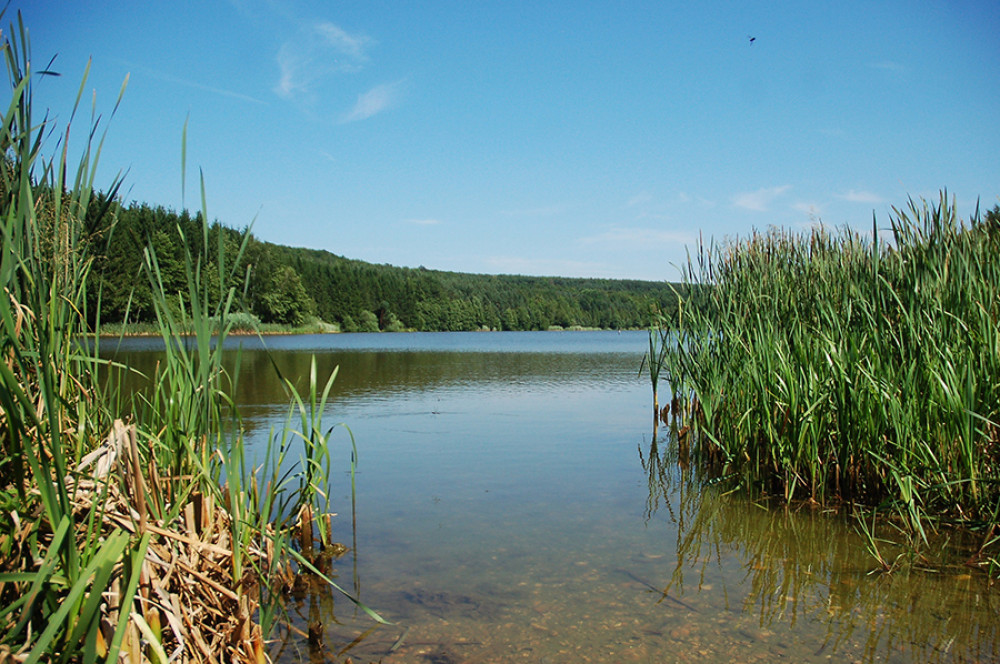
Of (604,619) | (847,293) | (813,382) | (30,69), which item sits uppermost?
(30,69)

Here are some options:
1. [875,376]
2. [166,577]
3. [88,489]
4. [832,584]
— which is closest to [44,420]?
[88,489]

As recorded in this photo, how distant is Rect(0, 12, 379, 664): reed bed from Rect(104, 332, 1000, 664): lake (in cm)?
97

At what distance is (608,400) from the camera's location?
1291cm

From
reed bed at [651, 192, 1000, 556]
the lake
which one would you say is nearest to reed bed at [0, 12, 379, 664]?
the lake

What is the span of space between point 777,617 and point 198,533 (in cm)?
289

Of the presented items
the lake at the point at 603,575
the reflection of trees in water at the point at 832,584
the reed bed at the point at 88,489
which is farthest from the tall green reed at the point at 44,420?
the reflection of trees in water at the point at 832,584

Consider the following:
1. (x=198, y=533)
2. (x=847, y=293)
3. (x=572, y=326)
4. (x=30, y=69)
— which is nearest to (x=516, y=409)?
(x=847, y=293)

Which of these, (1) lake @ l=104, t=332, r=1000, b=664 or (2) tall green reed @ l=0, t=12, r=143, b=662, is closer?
(2) tall green reed @ l=0, t=12, r=143, b=662

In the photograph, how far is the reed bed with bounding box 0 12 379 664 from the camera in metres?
1.76

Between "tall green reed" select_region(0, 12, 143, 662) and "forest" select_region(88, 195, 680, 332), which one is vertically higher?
"forest" select_region(88, 195, 680, 332)

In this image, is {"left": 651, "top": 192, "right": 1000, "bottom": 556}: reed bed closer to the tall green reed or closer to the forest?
the tall green reed

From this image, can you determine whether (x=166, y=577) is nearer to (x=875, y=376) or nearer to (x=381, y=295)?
(x=875, y=376)

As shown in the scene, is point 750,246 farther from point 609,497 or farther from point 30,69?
point 30,69

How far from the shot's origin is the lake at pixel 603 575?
330cm
